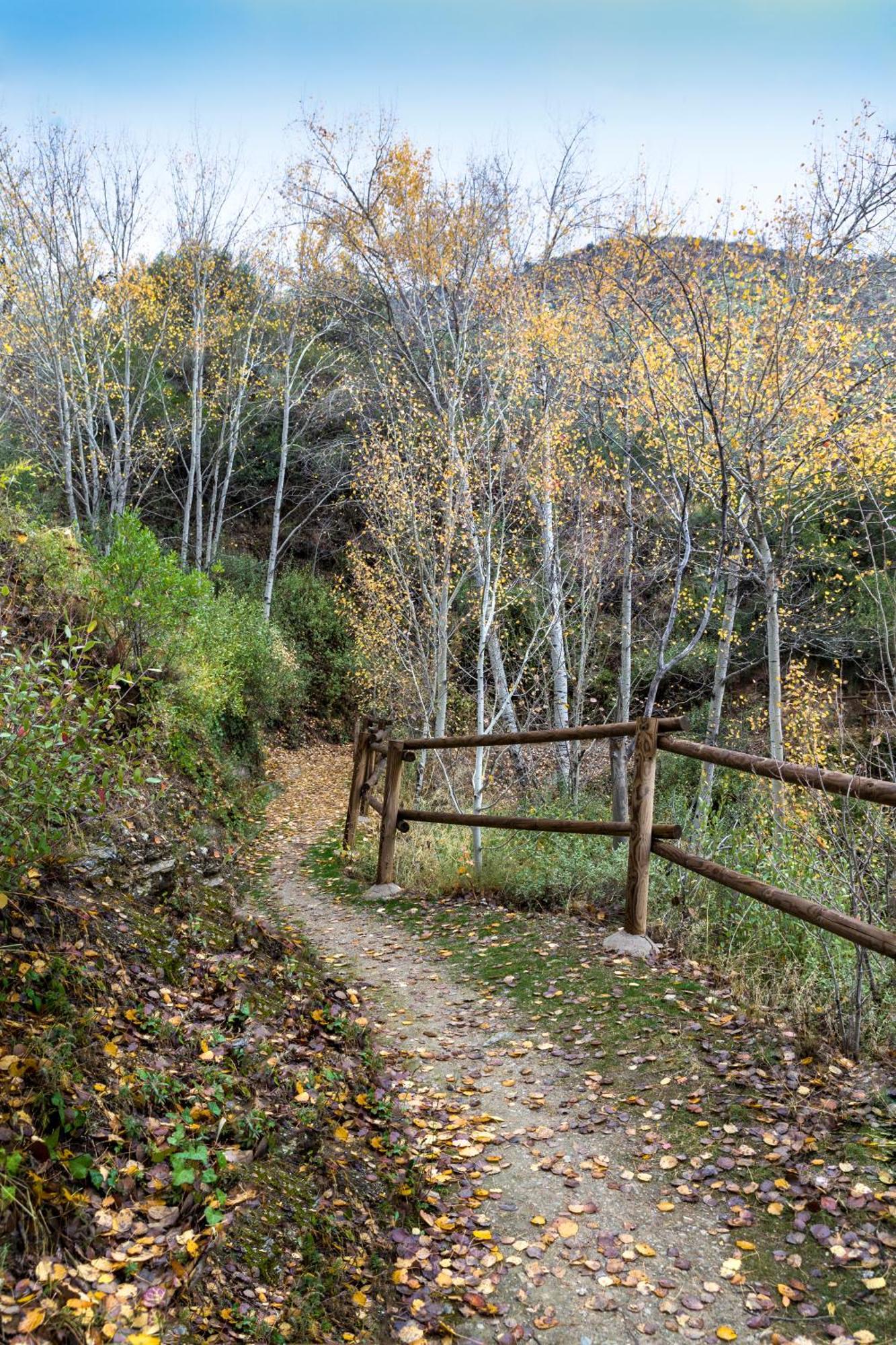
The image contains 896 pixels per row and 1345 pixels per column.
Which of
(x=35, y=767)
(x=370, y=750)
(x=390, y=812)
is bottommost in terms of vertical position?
(x=390, y=812)

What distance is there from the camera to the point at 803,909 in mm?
3215

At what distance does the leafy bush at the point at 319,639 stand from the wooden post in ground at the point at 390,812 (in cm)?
1110

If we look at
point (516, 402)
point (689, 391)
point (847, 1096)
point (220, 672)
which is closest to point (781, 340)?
point (689, 391)

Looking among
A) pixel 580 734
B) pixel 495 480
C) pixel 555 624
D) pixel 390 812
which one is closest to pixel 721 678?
pixel 555 624

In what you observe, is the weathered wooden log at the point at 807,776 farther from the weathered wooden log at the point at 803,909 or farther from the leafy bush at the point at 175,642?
the leafy bush at the point at 175,642

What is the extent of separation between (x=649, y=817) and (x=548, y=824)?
87 centimetres

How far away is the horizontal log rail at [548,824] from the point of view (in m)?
4.76

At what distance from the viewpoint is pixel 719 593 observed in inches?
553

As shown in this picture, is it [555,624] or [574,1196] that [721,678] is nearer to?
[555,624]

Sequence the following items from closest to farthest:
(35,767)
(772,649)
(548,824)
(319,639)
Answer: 1. (35,767)
2. (548,824)
3. (772,649)
4. (319,639)

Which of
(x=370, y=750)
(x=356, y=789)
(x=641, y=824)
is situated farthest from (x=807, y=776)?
(x=356, y=789)

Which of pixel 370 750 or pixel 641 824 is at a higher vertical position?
pixel 641 824

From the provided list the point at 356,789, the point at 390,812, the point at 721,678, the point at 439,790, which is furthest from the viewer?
the point at 439,790

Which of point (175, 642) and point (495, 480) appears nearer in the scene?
point (175, 642)
